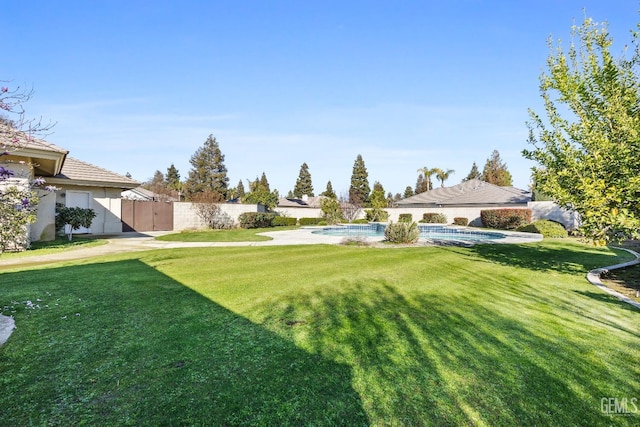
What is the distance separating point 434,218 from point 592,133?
2651 cm

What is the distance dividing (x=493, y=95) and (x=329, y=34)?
9.20m

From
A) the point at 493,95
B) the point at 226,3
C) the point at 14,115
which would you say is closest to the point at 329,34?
the point at 226,3

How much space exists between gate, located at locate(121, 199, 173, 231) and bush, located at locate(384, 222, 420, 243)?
53.3 ft

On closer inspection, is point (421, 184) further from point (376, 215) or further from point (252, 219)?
point (252, 219)

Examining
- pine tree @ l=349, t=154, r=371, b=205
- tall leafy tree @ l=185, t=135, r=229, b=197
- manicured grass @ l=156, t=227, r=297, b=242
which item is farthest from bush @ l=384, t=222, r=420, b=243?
pine tree @ l=349, t=154, r=371, b=205

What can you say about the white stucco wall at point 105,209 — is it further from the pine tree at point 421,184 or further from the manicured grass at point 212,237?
the pine tree at point 421,184

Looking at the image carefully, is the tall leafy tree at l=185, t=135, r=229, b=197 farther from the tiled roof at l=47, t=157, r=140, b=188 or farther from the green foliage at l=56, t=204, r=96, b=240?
the green foliage at l=56, t=204, r=96, b=240

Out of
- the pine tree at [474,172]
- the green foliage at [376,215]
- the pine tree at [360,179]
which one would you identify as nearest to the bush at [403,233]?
the green foliage at [376,215]

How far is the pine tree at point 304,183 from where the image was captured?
65.2m

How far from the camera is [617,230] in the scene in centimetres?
600

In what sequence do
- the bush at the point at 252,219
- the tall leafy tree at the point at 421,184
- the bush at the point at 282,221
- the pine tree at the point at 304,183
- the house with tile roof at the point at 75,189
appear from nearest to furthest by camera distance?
the house with tile roof at the point at 75,189 < the bush at the point at 252,219 < the bush at the point at 282,221 < the tall leafy tree at the point at 421,184 < the pine tree at the point at 304,183

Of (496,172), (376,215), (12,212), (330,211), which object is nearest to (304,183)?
(376,215)

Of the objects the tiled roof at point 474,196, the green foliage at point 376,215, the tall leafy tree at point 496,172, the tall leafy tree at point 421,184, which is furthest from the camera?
the tall leafy tree at point 421,184

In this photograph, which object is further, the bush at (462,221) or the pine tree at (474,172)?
the pine tree at (474,172)
